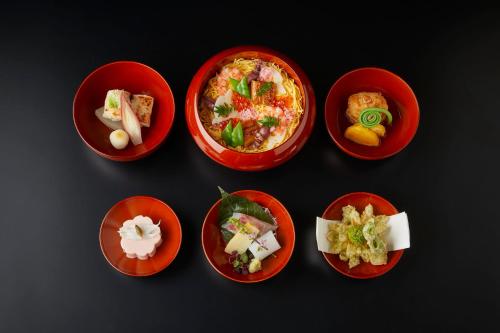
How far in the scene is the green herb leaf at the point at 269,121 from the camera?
2.63 m

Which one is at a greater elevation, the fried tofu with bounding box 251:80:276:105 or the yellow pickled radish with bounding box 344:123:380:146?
the fried tofu with bounding box 251:80:276:105

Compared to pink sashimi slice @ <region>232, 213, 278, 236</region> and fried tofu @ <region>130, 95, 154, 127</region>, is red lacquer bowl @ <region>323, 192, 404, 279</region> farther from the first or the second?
fried tofu @ <region>130, 95, 154, 127</region>

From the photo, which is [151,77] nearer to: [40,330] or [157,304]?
[157,304]

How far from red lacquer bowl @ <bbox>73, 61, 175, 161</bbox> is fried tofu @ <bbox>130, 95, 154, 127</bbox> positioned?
0.05 m

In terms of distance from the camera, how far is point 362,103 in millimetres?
2740

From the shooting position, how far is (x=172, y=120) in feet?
8.83

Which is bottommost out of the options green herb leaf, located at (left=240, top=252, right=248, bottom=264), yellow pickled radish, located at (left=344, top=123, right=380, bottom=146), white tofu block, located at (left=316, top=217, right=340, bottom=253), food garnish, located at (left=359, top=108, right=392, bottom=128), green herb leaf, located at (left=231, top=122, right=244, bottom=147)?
green herb leaf, located at (left=240, top=252, right=248, bottom=264)

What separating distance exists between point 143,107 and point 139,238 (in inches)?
24.2

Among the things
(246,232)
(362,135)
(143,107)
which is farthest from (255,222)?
(143,107)

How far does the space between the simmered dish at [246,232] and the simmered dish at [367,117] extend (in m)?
0.55

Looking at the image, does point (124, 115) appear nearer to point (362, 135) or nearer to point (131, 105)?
point (131, 105)

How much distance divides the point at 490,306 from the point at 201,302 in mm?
1277

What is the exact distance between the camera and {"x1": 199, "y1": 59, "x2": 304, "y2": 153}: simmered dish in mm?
2637

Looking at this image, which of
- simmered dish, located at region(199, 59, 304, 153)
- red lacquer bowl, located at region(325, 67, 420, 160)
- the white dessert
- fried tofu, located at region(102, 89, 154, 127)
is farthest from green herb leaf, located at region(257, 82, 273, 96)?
the white dessert
